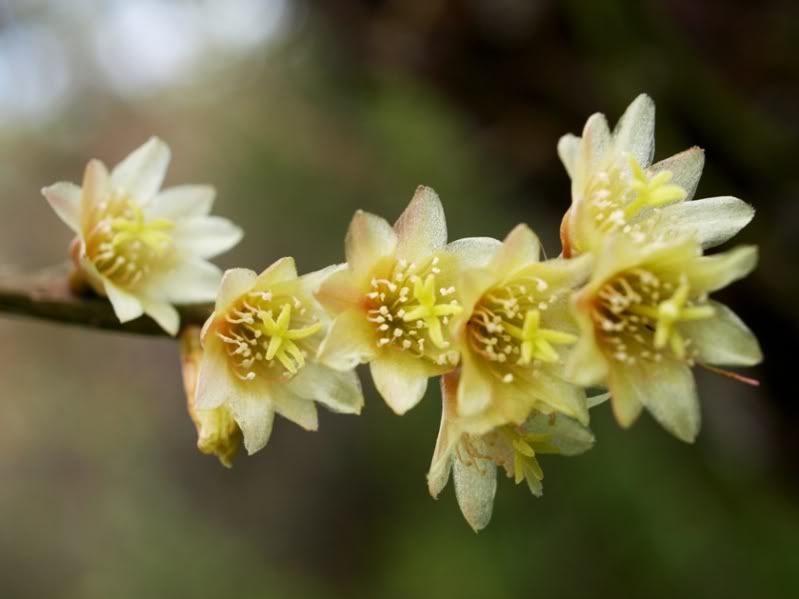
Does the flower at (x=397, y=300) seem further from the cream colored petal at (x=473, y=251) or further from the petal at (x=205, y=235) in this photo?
the petal at (x=205, y=235)

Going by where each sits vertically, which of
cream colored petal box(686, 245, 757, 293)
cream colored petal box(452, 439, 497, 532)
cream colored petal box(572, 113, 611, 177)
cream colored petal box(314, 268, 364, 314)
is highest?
cream colored petal box(572, 113, 611, 177)

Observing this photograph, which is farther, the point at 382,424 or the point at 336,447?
the point at 336,447

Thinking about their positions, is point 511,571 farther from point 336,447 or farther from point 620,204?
point 620,204

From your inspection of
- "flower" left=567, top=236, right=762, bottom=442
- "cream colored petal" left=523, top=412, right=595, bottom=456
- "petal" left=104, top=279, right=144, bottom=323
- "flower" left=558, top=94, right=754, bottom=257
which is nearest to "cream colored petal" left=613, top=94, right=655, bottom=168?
"flower" left=558, top=94, right=754, bottom=257

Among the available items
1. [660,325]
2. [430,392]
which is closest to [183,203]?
[660,325]

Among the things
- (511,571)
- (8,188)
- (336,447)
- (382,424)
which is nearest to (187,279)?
(511,571)

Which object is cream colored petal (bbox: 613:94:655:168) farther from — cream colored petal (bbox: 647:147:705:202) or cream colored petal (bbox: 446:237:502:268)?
cream colored petal (bbox: 446:237:502:268)

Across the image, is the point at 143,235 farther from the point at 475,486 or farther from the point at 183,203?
the point at 475,486
